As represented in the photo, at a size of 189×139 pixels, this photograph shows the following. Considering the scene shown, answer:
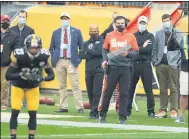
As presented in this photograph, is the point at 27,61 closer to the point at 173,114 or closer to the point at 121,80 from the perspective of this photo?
the point at 121,80

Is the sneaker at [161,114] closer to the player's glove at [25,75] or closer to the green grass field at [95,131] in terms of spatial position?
the green grass field at [95,131]

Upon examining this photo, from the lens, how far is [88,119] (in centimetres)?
1764

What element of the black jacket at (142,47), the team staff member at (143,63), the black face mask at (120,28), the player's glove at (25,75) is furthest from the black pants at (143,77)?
the player's glove at (25,75)

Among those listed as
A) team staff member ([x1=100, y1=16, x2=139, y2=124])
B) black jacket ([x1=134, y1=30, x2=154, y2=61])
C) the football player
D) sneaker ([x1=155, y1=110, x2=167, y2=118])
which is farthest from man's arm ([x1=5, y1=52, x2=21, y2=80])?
sneaker ([x1=155, y1=110, x2=167, y2=118])

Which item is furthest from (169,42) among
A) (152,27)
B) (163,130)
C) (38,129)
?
(152,27)

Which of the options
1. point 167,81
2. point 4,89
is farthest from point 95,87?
point 4,89

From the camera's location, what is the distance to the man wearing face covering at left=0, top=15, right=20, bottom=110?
59.9ft

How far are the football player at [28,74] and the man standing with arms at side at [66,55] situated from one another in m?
4.96

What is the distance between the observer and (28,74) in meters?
13.9

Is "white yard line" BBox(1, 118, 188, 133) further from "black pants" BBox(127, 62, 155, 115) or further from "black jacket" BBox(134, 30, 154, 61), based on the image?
"black jacket" BBox(134, 30, 154, 61)

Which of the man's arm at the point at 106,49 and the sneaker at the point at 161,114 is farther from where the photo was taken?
the sneaker at the point at 161,114

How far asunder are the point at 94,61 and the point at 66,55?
1.24 metres

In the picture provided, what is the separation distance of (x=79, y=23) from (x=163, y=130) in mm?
10625

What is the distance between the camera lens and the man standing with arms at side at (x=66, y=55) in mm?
19219
